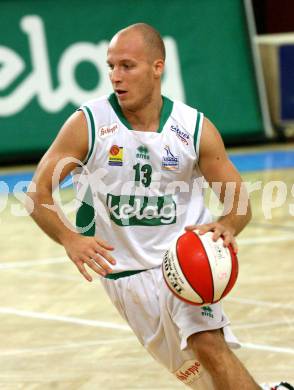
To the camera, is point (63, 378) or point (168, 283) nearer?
point (168, 283)

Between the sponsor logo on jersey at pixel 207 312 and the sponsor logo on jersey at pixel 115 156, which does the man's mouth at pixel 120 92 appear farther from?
the sponsor logo on jersey at pixel 207 312

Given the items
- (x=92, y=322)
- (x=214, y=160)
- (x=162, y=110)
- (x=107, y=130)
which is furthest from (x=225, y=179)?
(x=92, y=322)

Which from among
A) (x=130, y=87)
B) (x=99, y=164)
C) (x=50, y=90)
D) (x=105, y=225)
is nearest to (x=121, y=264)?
(x=105, y=225)

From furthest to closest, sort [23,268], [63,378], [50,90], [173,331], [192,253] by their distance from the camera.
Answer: [50,90] → [23,268] → [63,378] → [173,331] → [192,253]

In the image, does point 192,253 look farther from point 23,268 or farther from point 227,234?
point 23,268

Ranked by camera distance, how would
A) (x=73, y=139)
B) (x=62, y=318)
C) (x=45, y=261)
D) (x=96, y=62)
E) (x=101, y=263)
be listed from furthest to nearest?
(x=96, y=62), (x=45, y=261), (x=62, y=318), (x=73, y=139), (x=101, y=263)

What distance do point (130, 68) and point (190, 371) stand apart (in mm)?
1534

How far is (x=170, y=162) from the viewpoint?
16.2ft

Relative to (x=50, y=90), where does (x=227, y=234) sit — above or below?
above

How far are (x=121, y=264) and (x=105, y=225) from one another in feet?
0.71

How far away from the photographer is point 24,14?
45.6ft

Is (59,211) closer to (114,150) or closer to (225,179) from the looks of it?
(114,150)

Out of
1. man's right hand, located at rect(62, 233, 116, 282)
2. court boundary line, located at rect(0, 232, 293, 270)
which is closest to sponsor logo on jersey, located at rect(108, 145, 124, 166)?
man's right hand, located at rect(62, 233, 116, 282)

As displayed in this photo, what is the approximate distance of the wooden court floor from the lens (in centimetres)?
602
